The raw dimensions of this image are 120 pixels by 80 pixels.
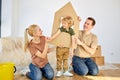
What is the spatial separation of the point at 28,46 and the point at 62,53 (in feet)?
1.20

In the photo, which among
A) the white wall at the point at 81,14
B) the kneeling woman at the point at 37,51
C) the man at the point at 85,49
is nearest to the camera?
the kneeling woman at the point at 37,51

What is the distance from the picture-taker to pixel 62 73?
2.29 m

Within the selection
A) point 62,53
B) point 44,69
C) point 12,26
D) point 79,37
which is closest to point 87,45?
point 79,37

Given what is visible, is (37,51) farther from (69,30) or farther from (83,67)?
(83,67)

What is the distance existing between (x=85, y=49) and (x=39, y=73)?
0.62 m

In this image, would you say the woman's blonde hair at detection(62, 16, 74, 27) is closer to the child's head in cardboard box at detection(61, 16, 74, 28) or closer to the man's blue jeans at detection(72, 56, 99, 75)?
the child's head in cardboard box at detection(61, 16, 74, 28)

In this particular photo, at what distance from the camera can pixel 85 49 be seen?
7.92 ft

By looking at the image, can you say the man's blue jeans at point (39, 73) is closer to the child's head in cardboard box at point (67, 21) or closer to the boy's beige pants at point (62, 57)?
the boy's beige pants at point (62, 57)

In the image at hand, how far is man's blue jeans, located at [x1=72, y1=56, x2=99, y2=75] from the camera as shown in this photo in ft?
8.04

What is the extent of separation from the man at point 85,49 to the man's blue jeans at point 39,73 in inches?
16.8

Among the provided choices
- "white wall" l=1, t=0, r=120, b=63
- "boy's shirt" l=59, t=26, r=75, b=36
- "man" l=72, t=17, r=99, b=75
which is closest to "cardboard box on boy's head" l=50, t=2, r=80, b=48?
"boy's shirt" l=59, t=26, r=75, b=36

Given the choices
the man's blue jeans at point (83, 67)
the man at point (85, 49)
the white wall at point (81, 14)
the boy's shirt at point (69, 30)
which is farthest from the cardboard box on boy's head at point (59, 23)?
the white wall at point (81, 14)

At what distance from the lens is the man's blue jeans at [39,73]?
212 cm

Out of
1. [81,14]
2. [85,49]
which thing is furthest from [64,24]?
[81,14]
